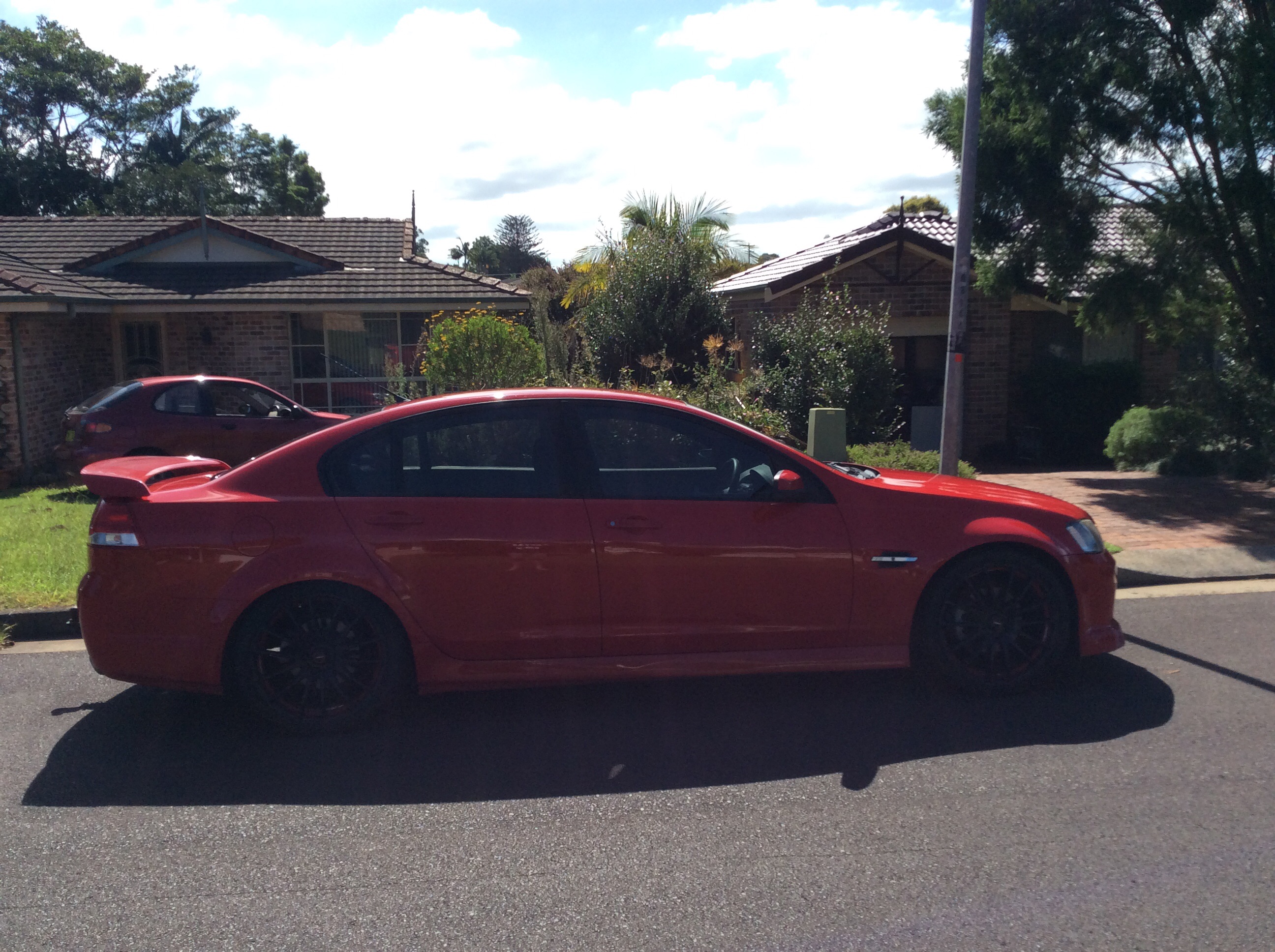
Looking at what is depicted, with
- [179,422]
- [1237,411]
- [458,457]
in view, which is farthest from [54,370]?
[1237,411]

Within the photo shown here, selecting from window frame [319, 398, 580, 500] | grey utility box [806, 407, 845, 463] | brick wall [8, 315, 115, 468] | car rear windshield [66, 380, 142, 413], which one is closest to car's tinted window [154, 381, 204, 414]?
car rear windshield [66, 380, 142, 413]

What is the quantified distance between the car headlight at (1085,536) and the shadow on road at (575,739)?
0.74 meters

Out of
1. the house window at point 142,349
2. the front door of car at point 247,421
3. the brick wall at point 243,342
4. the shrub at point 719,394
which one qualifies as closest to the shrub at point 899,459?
the shrub at point 719,394

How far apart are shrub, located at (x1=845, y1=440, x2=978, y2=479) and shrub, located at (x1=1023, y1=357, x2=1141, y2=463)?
5653 mm

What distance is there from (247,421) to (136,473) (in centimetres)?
746

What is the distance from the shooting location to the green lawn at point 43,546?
698 centimetres

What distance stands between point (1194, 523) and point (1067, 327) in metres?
8.35

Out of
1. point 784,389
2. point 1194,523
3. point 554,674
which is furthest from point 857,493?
point 784,389

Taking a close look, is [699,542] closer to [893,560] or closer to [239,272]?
[893,560]

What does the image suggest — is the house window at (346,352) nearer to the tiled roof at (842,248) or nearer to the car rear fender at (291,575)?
the tiled roof at (842,248)

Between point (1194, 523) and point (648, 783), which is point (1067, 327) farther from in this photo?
point (648, 783)

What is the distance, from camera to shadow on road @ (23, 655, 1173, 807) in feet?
14.4

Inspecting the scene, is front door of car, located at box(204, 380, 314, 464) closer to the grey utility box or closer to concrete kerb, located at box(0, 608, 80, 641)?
concrete kerb, located at box(0, 608, 80, 641)

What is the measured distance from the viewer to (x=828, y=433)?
10.8 metres
